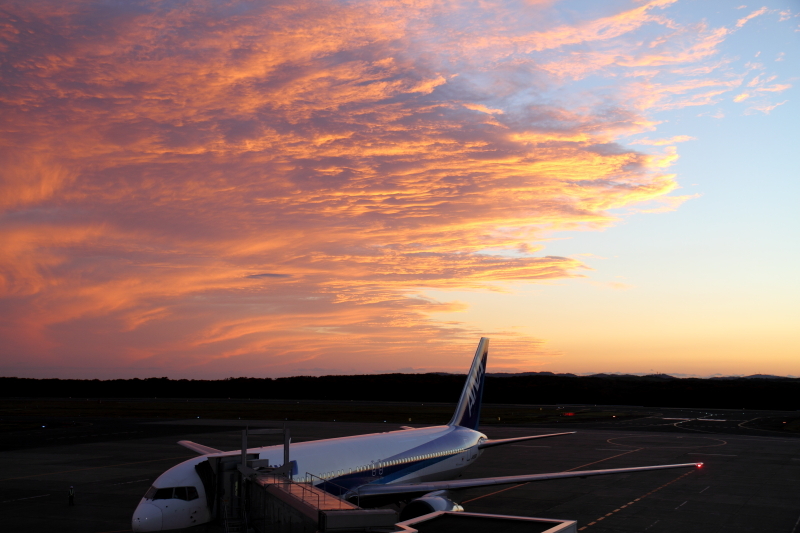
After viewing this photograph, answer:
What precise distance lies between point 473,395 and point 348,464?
611 inches

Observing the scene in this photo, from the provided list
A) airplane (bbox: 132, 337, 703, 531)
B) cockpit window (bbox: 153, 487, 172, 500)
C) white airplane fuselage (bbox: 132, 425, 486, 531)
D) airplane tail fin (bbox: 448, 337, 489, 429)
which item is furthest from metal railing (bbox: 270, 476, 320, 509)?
airplane tail fin (bbox: 448, 337, 489, 429)

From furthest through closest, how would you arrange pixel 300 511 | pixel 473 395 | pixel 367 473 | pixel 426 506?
pixel 473 395, pixel 367 473, pixel 426 506, pixel 300 511

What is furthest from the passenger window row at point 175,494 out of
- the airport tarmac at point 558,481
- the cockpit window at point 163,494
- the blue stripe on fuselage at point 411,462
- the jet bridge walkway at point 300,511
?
the blue stripe on fuselage at point 411,462

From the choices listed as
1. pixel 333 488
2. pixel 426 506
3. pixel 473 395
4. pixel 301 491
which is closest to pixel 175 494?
Answer: pixel 333 488

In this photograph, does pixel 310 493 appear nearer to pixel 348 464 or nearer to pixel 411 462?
pixel 348 464

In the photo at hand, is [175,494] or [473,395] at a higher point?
[473,395]

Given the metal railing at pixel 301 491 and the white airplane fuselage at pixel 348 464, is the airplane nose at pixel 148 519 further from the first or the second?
the metal railing at pixel 301 491

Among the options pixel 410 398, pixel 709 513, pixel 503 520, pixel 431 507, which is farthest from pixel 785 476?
pixel 410 398

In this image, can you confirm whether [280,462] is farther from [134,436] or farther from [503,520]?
[134,436]

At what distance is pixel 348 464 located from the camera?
27.7 m

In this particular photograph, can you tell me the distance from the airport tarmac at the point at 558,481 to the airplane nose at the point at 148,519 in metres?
1.91

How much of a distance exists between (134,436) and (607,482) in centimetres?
5652

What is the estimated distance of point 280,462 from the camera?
25.4 metres

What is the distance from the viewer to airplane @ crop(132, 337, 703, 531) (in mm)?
23172
